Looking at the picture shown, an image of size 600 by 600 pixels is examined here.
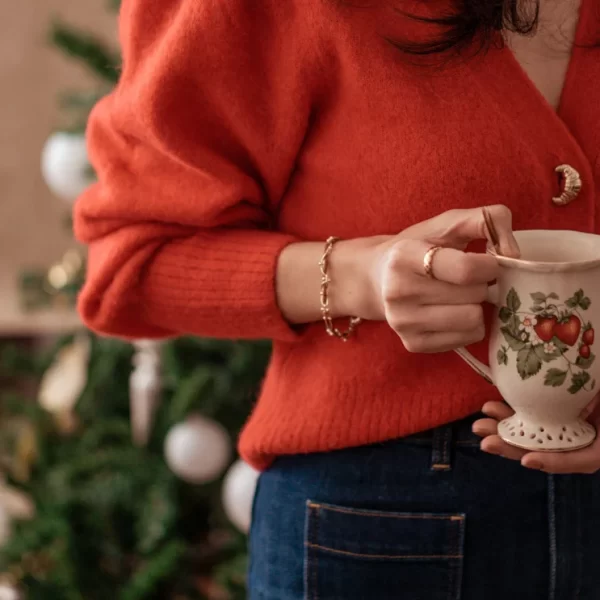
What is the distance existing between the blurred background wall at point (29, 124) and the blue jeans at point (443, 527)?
162cm

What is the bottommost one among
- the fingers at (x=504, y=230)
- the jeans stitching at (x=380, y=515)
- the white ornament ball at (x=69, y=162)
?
the jeans stitching at (x=380, y=515)

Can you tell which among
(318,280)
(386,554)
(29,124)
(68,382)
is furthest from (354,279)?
(29,124)

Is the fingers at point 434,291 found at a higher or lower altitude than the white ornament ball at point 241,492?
higher

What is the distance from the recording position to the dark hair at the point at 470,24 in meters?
0.65

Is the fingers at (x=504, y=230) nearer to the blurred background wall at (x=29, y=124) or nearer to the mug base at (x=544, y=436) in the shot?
the mug base at (x=544, y=436)

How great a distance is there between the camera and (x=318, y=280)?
0.70 m

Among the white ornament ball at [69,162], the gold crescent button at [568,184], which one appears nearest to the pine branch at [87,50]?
the white ornament ball at [69,162]

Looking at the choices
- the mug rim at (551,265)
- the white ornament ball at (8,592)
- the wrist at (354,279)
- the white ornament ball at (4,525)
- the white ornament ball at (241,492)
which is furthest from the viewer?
the white ornament ball at (4,525)

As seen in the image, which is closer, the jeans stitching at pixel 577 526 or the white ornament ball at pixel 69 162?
the jeans stitching at pixel 577 526

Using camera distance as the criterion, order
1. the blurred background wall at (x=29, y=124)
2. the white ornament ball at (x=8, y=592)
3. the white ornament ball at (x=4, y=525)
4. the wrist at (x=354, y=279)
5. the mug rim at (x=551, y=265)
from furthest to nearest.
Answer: the blurred background wall at (x=29, y=124) < the white ornament ball at (x=4, y=525) < the white ornament ball at (x=8, y=592) < the wrist at (x=354, y=279) < the mug rim at (x=551, y=265)

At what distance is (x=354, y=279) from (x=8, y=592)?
1192mm

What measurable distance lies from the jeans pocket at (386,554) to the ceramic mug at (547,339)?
131mm

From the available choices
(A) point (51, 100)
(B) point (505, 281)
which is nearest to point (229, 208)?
Answer: (B) point (505, 281)

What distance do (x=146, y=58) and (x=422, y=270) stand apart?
32cm
